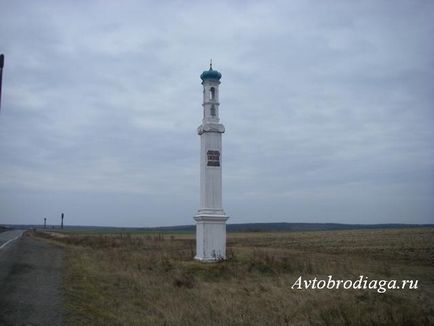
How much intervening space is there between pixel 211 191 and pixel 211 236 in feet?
6.08

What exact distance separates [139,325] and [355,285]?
285 inches

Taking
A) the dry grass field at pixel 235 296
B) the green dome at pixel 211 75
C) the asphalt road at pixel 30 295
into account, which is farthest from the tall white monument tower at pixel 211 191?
the asphalt road at pixel 30 295

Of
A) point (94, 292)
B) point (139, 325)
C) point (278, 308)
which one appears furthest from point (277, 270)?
point (139, 325)

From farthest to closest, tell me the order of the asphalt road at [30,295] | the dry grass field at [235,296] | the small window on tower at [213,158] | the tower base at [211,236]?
the small window on tower at [213,158], the tower base at [211,236], the dry grass field at [235,296], the asphalt road at [30,295]

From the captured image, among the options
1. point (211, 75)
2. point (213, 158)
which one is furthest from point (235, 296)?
point (211, 75)

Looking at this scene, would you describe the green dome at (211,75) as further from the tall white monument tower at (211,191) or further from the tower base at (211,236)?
the tower base at (211,236)

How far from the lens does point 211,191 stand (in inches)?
740

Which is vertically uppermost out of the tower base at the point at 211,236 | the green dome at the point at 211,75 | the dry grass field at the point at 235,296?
the green dome at the point at 211,75

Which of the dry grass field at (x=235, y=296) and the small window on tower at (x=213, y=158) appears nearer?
the dry grass field at (x=235, y=296)

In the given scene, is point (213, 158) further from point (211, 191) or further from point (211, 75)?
point (211, 75)

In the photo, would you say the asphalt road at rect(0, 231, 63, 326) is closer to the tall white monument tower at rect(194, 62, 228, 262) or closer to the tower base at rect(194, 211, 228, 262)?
the tower base at rect(194, 211, 228, 262)

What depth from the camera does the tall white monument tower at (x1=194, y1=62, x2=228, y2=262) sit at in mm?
18547

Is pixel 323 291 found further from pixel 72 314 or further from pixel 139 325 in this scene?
pixel 72 314

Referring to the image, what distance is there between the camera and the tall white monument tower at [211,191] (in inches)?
730
